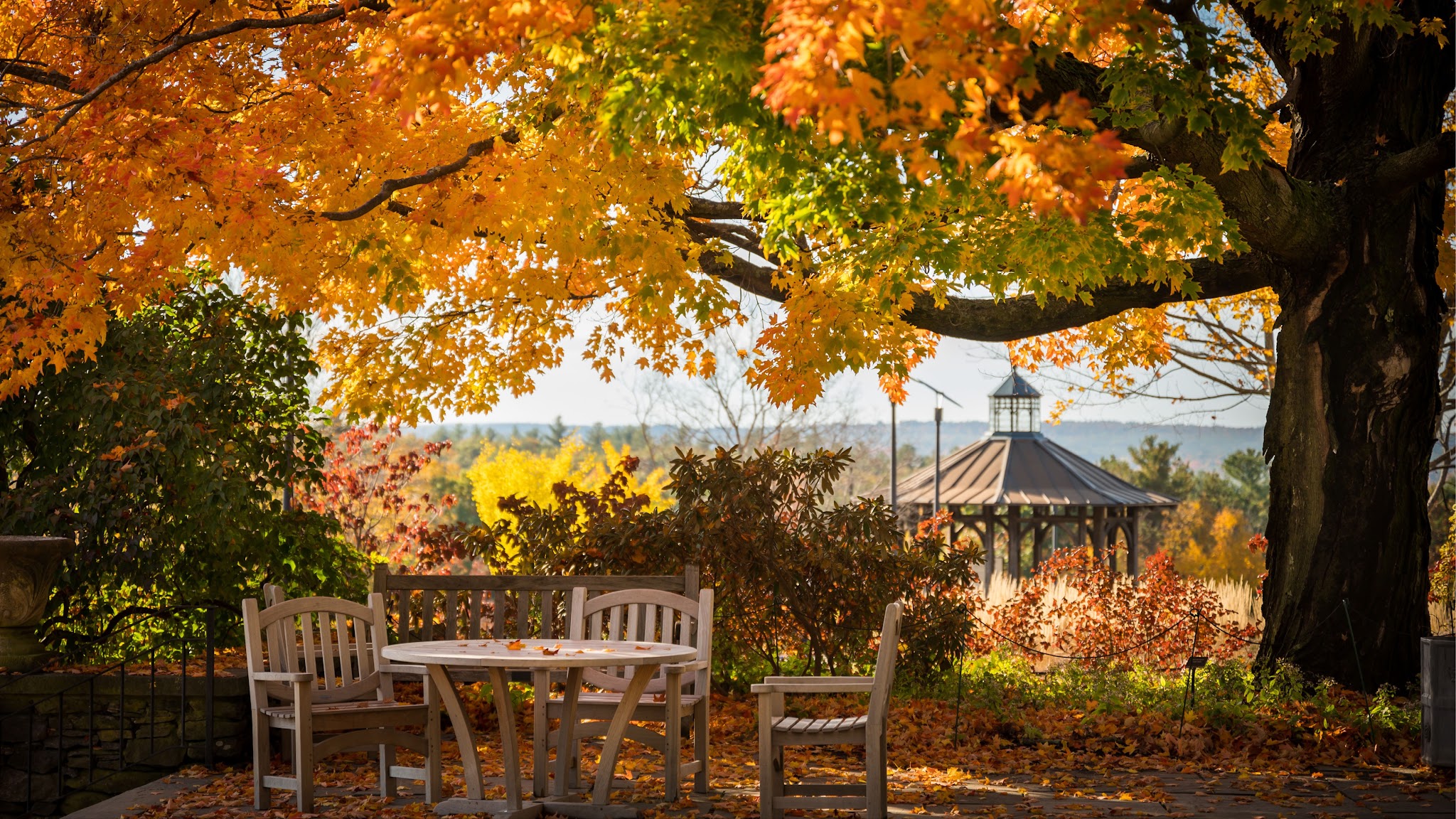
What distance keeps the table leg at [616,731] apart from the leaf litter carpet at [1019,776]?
0.70 feet

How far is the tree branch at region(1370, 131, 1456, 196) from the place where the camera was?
258 inches

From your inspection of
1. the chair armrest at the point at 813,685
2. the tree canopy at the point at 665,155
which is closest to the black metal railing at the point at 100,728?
the tree canopy at the point at 665,155

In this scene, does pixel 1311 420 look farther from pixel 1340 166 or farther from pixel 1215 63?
pixel 1215 63

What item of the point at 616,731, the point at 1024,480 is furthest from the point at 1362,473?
the point at 1024,480

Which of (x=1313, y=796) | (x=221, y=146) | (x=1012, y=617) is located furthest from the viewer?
(x=1012, y=617)

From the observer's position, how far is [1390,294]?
710 centimetres

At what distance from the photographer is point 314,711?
462cm

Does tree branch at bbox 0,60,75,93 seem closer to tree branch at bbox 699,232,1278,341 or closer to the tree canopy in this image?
the tree canopy

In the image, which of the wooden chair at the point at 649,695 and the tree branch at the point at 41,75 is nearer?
the wooden chair at the point at 649,695

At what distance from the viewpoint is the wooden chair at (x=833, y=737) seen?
4316mm

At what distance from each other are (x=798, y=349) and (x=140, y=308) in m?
4.09

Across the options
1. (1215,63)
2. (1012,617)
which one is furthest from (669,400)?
(1215,63)

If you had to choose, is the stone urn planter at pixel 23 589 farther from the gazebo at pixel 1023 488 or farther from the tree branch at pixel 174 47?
the gazebo at pixel 1023 488

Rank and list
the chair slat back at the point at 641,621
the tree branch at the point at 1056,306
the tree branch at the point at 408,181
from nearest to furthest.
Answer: the chair slat back at the point at 641,621 < the tree branch at the point at 408,181 < the tree branch at the point at 1056,306
